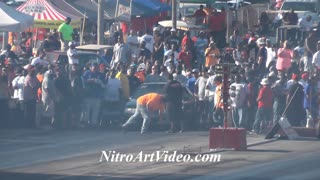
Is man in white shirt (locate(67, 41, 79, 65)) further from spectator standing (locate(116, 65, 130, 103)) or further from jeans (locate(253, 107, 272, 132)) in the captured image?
jeans (locate(253, 107, 272, 132))

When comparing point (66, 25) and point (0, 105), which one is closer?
point (0, 105)

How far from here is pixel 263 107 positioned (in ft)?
101

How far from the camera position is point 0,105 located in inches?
1250

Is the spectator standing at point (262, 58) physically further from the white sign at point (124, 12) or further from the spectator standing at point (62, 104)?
the spectator standing at point (62, 104)

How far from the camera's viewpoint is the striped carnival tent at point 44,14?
131 ft

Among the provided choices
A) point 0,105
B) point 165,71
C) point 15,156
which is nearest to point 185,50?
point 165,71

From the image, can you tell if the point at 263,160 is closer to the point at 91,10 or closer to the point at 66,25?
Result: the point at 66,25

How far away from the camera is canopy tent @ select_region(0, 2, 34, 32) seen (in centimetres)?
3155

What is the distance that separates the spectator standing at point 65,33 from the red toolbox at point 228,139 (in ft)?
49.9

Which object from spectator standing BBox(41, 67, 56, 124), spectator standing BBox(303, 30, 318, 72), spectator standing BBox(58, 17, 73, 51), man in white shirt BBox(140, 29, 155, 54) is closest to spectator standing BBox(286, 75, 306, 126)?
spectator standing BBox(303, 30, 318, 72)

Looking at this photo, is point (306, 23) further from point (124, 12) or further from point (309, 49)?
point (124, 12)

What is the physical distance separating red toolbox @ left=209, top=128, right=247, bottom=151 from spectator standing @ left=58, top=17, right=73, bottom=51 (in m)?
15.2

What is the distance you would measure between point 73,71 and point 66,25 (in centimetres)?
702

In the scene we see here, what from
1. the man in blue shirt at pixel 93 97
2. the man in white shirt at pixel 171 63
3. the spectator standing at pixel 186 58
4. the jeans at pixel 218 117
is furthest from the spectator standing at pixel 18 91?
the jeans at pixel 218 117
